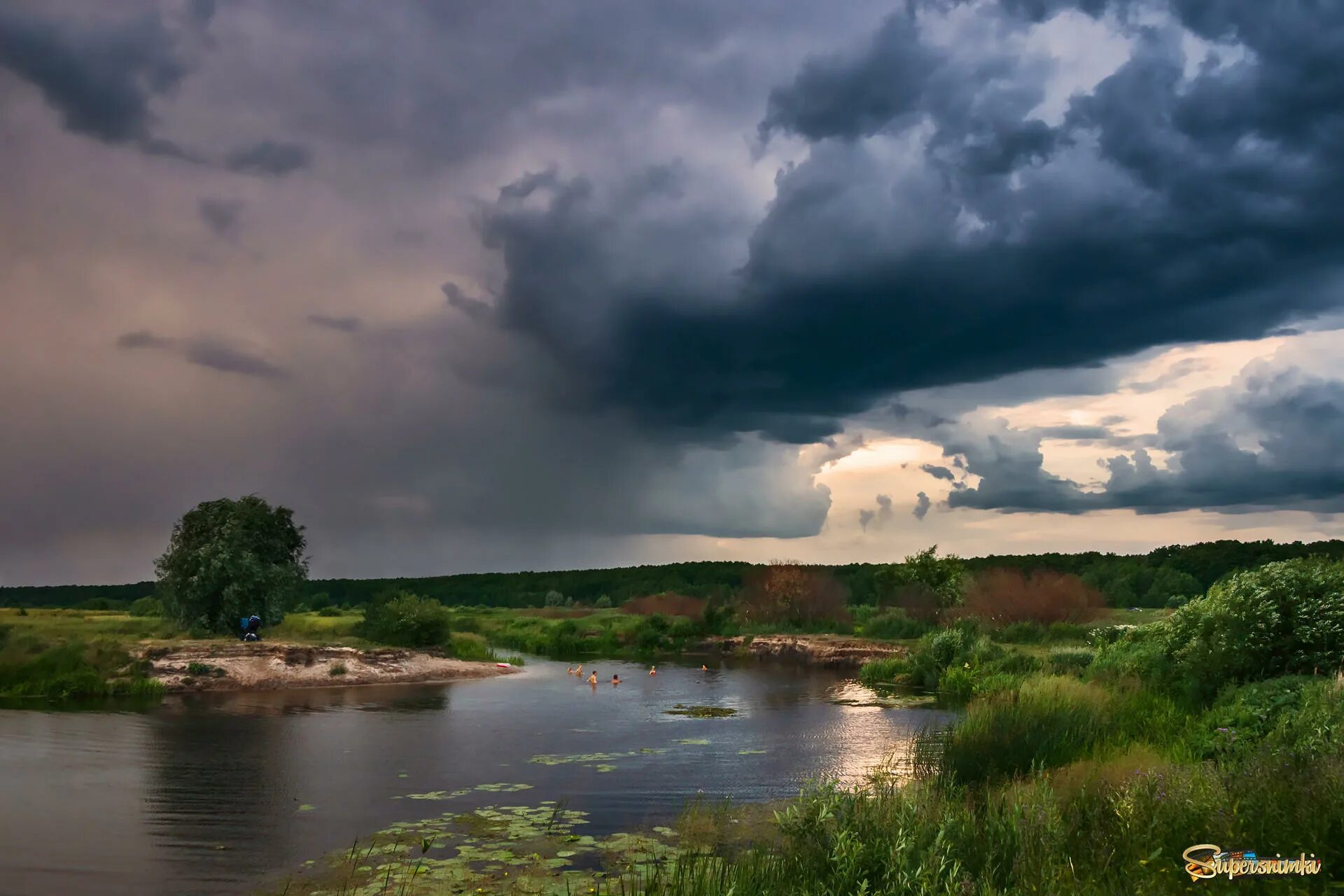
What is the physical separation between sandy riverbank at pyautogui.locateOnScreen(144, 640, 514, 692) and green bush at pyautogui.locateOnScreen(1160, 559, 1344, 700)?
3253 centimetres

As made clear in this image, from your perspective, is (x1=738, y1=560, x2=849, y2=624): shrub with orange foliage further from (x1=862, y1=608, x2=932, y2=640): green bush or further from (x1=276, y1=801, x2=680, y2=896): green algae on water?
(x1=276, y1=801, x2=680, y2=896): green algae on water

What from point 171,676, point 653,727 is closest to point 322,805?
point 653,727

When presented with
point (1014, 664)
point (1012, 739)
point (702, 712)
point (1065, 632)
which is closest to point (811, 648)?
point (1065, 632)

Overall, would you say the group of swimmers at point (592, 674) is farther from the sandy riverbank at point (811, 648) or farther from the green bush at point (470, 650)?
the sandy riverbank at point (811, 648)

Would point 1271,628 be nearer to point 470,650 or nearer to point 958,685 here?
point 958,685

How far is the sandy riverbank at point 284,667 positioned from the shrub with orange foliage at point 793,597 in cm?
3213

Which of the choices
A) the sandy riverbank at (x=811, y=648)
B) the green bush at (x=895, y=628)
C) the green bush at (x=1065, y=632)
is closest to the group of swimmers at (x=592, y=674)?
the sandy riverbank at (x=811, y=648)

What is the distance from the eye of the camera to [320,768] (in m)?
20.2

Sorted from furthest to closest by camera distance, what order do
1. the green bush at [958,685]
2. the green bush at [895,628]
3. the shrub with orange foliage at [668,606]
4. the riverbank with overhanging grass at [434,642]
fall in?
the shrub with orange foliage at [668,606] < the green bush at [895,628] < the riverbank with overhanging grass at [434,642] < the green bush at [958,685]

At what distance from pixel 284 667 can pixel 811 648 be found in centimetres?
3189

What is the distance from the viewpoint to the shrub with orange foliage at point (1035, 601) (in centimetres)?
5425

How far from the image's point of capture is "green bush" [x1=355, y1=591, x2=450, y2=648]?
4925 centimetres

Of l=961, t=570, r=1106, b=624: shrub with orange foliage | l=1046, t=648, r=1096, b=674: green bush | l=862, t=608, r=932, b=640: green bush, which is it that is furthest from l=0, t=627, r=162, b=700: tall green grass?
l=961, t=570, r=1106, b=624: shrub with orange foliage

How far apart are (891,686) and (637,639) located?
100 feet
